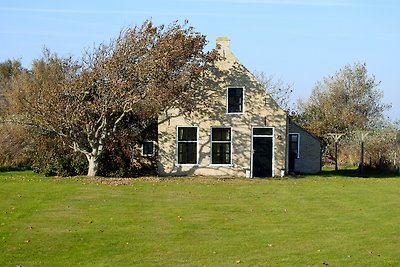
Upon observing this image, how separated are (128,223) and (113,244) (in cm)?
261

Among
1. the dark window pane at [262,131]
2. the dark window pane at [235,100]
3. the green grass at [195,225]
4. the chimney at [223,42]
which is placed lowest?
the green grass at [195,225]

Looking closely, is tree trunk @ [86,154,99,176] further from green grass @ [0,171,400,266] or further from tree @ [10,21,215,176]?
green grass @ [0,171,400,266]

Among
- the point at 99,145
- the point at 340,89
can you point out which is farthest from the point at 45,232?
the point at 340,89

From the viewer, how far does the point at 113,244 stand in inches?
486

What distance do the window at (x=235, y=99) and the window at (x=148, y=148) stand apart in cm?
463

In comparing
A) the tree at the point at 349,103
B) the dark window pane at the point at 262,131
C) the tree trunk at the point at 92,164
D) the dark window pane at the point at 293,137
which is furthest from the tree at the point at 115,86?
the tree at the point at 349,103

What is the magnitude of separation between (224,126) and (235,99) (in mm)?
1500

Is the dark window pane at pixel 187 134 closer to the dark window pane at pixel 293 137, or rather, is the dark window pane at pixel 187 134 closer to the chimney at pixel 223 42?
the chimney at pixel 223 42

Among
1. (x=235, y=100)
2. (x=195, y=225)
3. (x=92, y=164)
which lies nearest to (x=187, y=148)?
(x=235, y=100)

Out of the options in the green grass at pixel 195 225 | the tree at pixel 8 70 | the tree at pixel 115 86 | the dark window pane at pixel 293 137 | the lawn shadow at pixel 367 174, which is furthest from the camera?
the tree at pixel 8 70

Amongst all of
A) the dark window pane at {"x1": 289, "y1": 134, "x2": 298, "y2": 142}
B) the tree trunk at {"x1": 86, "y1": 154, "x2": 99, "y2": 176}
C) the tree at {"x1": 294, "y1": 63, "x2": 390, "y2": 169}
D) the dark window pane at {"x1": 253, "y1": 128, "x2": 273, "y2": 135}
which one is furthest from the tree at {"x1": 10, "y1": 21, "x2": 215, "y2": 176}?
the tree at {"x1": 294, "y1": 63, "x2": 390, "y2": 169}

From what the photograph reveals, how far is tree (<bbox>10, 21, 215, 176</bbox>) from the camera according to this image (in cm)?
2753

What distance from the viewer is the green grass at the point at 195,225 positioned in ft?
37.0

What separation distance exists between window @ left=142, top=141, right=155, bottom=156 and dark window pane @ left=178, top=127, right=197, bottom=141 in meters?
2.04
